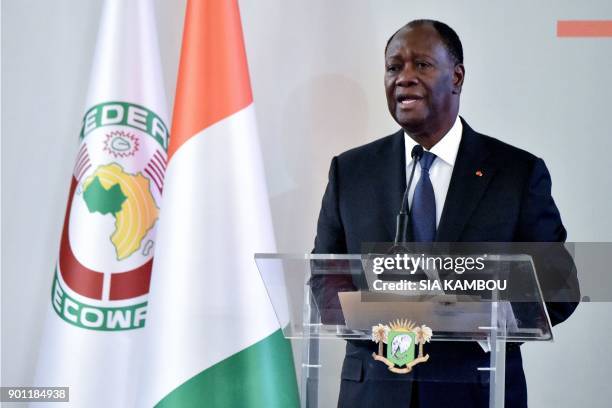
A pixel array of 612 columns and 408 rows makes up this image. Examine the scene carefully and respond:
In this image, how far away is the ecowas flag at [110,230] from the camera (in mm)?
3092

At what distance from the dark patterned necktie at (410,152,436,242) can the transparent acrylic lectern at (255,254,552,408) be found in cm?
64

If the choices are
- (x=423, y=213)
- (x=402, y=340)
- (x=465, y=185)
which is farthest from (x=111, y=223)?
(x=402, y=340)

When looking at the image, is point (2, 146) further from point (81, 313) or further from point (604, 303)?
point (604, 303)

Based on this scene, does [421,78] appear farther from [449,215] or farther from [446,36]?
[449,215]

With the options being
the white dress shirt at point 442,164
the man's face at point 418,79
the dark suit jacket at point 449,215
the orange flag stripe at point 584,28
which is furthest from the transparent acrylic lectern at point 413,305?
the orange flag stripe at point 584,28

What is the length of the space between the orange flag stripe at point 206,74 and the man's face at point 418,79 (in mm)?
592

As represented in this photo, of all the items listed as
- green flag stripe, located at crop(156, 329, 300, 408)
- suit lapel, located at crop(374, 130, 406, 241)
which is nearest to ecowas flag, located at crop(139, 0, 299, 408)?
green flag stripe, located at crop(156, 329, 300, 408)

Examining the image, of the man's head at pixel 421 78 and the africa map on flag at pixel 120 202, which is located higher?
the man's head at pixel 421 78

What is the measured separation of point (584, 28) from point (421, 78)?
104 cm

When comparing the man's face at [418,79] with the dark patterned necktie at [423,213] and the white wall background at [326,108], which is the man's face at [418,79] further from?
the white wall background at [326,108]

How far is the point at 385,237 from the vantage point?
2740mm

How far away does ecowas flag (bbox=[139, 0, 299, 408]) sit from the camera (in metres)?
2.94

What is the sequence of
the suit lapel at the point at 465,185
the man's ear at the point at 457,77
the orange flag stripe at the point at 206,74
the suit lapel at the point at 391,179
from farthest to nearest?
1. the orange flag stripe at the point at 206,74
2. the man's ear at the point at 457,77
3. the suit lapel at the point at 391,179
4. the suit lapel at the point at 465,185

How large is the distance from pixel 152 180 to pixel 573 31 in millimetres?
1782
